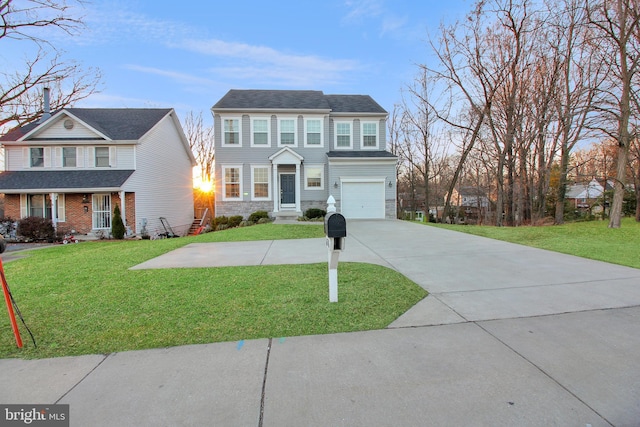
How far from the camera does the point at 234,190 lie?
17672 millimetres

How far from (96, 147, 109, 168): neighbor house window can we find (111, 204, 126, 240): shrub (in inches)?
138

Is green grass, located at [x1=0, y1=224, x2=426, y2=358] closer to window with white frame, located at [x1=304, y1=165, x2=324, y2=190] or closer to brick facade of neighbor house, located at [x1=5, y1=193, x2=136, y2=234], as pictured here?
brick facade of neighbor house, located at [x1=5, y1=193, x2=136, y2=234]

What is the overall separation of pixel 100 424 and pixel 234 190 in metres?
16.4

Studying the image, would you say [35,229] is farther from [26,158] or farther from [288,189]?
[288,189]

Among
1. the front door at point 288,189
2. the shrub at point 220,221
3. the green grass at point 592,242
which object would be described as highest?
the front door at point 288,189

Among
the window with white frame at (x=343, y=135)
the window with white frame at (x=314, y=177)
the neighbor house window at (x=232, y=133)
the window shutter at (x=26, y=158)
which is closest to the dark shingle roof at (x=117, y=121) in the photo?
the window shutter at (x=26, y=158)

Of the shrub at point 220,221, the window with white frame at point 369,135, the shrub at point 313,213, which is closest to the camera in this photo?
the shrub at point 313,213

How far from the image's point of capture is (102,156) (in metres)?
16.3

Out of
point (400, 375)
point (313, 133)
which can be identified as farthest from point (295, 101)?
point (400, 375)

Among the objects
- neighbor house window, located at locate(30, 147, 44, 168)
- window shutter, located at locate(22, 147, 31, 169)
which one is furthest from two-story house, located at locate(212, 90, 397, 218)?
window shutter, located at locate(22, 147, 31, 169)

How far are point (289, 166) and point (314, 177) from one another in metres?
1.64

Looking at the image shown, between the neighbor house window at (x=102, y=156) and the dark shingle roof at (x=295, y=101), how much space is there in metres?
6.40

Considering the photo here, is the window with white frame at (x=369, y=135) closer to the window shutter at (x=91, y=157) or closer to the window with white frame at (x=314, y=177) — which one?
the window with white frame at (x=314, y=177)

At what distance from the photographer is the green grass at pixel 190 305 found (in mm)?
3100
